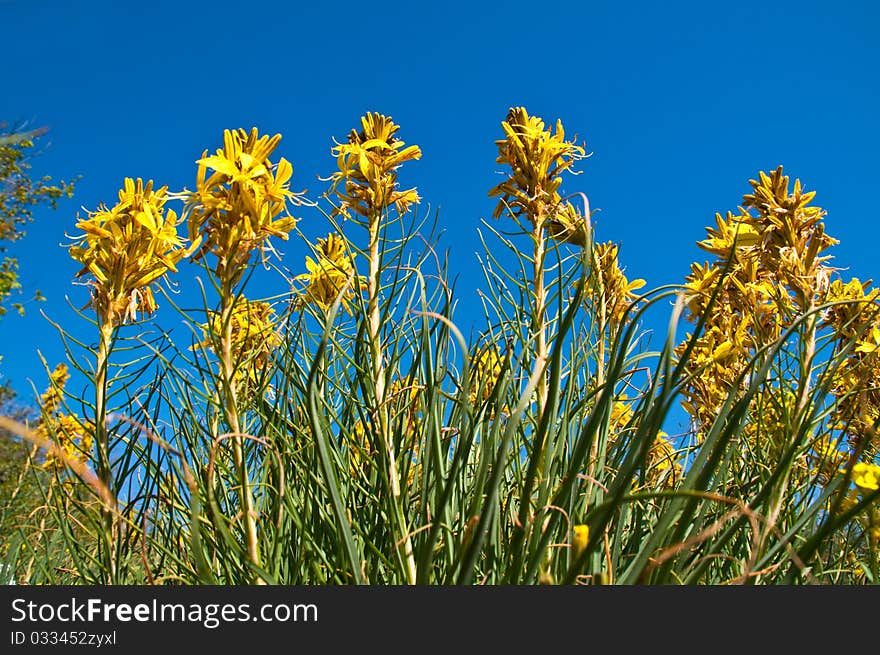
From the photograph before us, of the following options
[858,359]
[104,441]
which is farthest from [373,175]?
[858,359]

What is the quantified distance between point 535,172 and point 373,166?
22.6 inches

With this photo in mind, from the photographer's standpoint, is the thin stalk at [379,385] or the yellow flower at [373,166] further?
the yellow flower at [373,166]

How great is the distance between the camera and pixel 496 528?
1.77 m

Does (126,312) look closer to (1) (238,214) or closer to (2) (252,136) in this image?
(1) (238,214)

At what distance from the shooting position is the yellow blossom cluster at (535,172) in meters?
2.29

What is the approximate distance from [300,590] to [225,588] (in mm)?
136

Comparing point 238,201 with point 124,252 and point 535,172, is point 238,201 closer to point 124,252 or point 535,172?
point 124,252

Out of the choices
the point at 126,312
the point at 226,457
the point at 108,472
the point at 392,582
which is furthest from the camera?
the point at 226,457

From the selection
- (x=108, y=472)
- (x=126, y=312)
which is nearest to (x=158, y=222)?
(x=126, y=312)

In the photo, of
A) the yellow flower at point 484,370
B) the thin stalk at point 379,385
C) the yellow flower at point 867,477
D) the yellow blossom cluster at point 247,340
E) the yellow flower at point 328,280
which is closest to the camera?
the yellow flower at point 867,477

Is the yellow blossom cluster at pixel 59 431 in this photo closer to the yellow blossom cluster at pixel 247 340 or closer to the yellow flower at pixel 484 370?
the yellow blossom cluster at pixel 247 340

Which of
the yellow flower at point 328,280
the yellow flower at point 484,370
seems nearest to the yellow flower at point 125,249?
the yellow flower at point 328,280

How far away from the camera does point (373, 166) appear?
2.30 metres

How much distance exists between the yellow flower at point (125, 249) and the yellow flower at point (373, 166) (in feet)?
2.09
